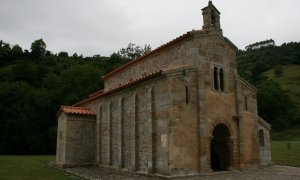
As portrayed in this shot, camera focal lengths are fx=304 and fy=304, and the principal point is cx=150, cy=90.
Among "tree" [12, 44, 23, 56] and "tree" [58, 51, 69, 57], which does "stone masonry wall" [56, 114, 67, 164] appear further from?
"tree" [58, 51, 69, 57]

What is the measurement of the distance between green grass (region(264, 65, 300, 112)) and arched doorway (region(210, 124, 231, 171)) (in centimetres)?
6589

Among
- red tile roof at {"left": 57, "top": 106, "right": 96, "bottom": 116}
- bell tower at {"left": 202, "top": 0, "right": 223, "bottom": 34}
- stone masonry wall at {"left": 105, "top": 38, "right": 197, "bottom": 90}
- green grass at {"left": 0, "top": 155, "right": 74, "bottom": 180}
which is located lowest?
green grass at {"left": 0, "top": 155, "right": 74, "bottom": 180}

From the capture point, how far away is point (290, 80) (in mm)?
90562

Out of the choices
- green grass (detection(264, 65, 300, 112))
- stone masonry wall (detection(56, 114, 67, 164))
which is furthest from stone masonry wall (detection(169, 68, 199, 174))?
green grass (detection(264, 65, 300, 112))

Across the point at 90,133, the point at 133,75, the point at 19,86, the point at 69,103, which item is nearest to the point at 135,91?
the point at 133,75

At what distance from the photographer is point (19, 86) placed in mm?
46031

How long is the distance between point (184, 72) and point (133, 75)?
7.95 metres

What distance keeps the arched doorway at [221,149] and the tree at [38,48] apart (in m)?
70.1

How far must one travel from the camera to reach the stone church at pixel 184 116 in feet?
52.7

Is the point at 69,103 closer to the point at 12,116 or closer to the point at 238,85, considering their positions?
the point at 12,116

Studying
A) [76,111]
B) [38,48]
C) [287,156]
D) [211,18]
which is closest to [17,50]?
[38,48]

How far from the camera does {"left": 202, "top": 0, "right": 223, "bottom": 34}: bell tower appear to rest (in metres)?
19.2

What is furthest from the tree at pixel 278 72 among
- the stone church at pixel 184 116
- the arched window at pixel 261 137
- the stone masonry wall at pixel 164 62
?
the stone masonry wall at pixel 164 62

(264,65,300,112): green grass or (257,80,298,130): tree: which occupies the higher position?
(264,65,300,112): green grass
